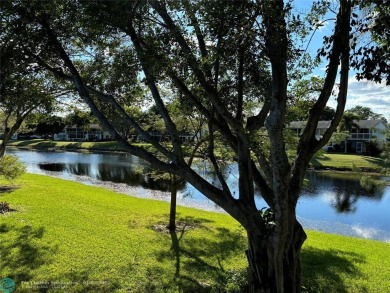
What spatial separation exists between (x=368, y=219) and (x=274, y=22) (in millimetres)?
18415

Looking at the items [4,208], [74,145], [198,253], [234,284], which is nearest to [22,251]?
[198,253]

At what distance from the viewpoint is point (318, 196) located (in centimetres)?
2538

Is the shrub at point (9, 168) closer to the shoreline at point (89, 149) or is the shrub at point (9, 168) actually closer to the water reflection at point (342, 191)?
the water reflection at point (342, 191)

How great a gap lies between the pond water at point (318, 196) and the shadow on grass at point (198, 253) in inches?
62.3

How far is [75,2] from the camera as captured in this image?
5.68 meters

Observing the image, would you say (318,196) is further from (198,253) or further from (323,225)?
(198,253)

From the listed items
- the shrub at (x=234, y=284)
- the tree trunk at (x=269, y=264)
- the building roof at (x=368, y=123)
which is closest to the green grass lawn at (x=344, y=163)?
the building roof at (x=368, y=123)

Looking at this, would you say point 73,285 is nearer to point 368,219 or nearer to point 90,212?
point 90,212

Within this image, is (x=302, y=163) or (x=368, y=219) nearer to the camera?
(x=302, y=163)

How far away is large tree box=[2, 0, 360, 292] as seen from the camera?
4629 millimetres

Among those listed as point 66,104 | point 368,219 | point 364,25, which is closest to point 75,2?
point 364,25

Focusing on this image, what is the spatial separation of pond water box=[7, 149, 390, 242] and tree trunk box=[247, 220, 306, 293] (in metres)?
5.81

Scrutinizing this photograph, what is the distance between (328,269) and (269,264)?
4058 mm

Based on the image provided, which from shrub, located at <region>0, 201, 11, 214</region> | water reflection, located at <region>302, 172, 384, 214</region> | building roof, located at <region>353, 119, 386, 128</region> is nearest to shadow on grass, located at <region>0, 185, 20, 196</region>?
shrub, located at <region>0, 201, 11, 214</region>
